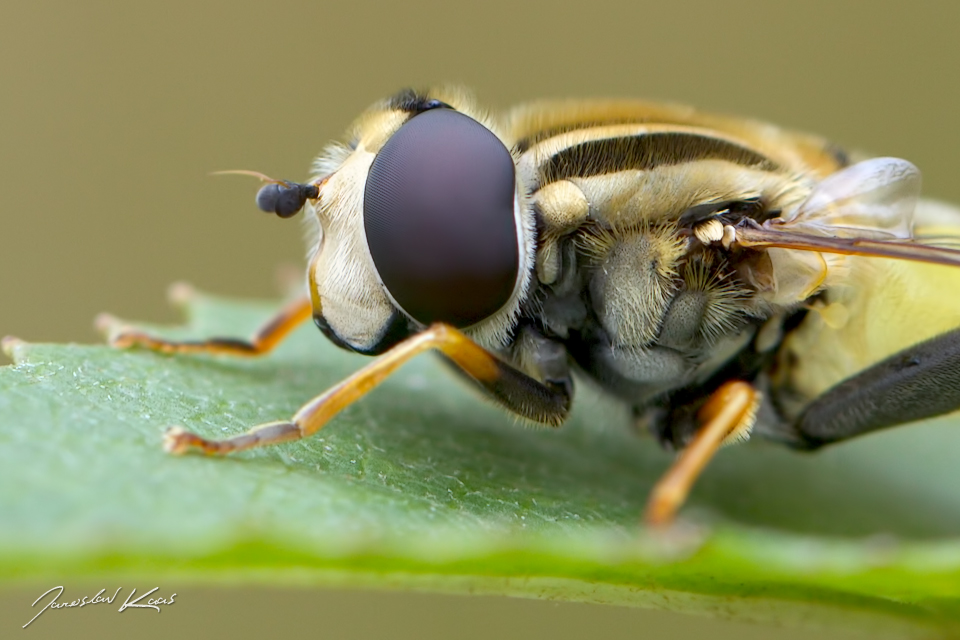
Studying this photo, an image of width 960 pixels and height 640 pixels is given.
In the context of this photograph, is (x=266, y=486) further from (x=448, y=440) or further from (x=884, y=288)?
(x=884, y=288)

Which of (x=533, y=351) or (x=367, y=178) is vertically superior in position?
(x=367, y=178)

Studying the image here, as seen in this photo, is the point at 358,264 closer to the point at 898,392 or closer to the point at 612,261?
the point at 612,261

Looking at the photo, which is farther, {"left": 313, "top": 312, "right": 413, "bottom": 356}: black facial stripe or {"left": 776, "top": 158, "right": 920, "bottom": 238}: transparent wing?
{"left": 776, "top": 158, "right": 920, "bottom": 238}: transparent wing

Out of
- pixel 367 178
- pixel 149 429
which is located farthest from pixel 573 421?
pixel 149 429

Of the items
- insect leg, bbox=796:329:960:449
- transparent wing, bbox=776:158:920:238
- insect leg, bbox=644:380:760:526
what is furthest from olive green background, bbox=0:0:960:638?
insect leg, bbox=644:380:760:526

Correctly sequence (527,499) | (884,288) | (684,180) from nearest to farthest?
(527,499), (684,180), (884,288)

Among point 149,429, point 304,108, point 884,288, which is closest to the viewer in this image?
point 149,429

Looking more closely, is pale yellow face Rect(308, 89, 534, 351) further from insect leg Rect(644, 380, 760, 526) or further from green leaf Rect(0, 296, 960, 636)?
insect leg Rect(644, 380, 760, 526)
